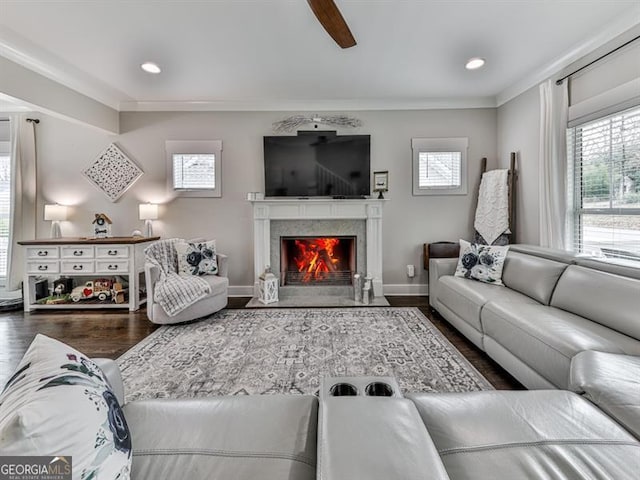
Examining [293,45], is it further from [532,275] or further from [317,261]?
[532,275]

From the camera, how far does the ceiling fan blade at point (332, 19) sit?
1652 mm

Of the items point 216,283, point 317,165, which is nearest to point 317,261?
point 317,165

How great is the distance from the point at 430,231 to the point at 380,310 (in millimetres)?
1457

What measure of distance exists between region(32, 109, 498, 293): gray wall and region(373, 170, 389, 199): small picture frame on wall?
18cm

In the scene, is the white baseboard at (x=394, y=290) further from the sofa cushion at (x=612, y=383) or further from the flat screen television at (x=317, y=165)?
the sofa cushion at (x=612, y=383)

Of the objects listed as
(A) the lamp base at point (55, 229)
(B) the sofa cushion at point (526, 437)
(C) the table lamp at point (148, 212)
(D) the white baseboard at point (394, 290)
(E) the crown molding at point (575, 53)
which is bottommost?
(D) the white baseboard at point (394, 290)

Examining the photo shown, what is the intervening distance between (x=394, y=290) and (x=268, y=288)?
1.76 m

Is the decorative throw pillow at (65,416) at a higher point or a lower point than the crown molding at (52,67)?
lower

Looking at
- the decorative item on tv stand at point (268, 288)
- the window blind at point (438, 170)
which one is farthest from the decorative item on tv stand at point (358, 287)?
the window blind at point (438, 170)

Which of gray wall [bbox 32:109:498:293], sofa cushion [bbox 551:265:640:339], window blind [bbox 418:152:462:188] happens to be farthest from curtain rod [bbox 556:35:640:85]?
sofa cushion [bbox 551:265:640:339]

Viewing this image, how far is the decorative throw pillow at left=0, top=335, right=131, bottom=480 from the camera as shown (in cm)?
54

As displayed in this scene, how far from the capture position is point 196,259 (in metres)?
3.63

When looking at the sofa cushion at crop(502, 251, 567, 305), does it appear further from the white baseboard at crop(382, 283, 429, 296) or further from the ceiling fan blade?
the ceiling fan blade

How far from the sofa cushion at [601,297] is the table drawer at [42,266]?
517cm
